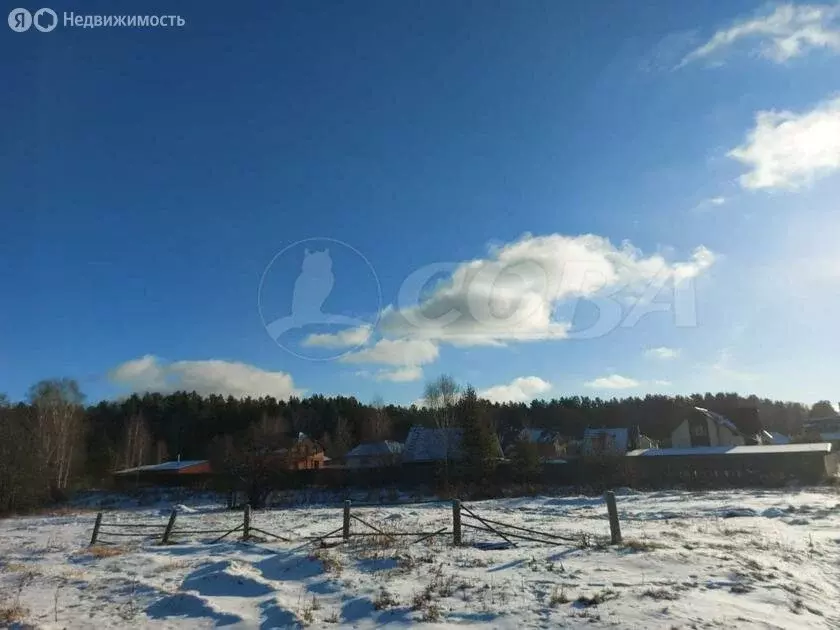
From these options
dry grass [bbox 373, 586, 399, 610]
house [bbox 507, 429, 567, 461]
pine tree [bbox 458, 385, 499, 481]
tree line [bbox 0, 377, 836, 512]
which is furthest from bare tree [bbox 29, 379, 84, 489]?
dry grass [bbox 373, 586, 399, 610]

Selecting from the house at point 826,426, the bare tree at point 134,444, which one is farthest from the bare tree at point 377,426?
the house at point 826,426

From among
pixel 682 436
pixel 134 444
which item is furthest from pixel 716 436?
pixel 134 444

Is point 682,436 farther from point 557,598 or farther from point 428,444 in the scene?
point 557,598

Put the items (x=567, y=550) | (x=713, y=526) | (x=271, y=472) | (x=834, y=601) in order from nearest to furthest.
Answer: (x=834, y=601) < (x=567, y=550) < (x=713, y=526) < (x=271, y=472)

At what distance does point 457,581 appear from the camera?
10.8m

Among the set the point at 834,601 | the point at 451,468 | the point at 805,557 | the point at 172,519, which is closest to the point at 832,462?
the point at 451,468

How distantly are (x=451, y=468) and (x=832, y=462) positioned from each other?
1168 inches

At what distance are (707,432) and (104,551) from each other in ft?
200

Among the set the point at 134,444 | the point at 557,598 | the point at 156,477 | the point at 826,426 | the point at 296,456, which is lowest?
the point at 156,477

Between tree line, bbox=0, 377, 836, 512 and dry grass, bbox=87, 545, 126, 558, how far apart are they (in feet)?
58.4

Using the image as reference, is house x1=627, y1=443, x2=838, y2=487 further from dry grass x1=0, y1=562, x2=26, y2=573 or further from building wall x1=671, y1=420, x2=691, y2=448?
dry grass x1=0, y1=562, x2=26, y2=573

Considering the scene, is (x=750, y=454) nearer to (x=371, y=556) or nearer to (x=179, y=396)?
(x=371, y=556)

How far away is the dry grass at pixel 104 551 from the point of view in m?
16.9

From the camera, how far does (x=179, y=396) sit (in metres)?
98.6
